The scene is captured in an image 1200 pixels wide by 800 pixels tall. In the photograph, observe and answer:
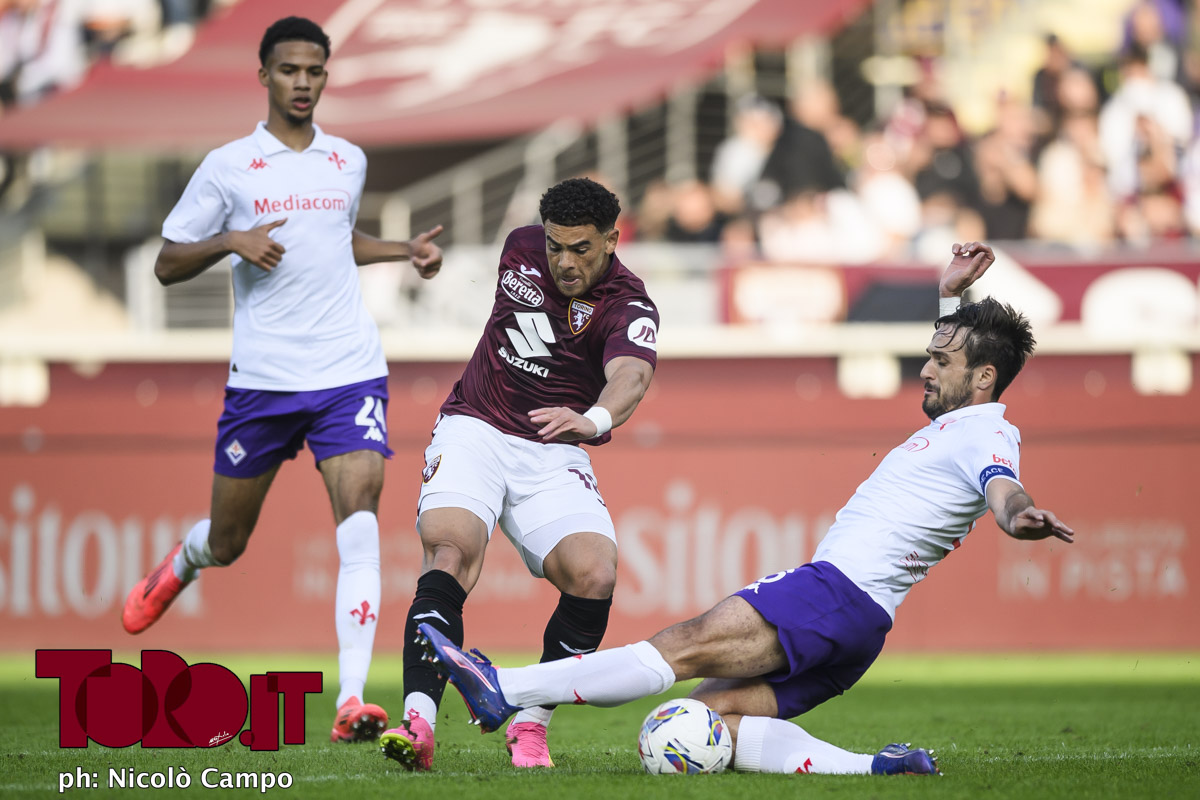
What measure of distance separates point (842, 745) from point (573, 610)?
148cm

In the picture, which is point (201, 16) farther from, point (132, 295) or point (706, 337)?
point (706, 337)

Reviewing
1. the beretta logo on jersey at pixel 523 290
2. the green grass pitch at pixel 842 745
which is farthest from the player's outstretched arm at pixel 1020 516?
the beretta logo on jersey at pixel 523 290

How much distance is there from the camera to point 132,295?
47.3 feet

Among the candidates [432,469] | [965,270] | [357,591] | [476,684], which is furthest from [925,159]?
[476,684]

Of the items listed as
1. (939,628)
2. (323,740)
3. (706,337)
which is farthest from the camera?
(706,337)

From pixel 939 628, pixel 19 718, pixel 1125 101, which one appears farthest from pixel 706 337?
pixel 19 718

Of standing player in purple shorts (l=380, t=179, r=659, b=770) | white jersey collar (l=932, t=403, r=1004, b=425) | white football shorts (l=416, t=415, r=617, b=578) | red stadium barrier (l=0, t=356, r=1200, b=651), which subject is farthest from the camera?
red stadium barrier (l=0, t=356, r=1200, b=651)

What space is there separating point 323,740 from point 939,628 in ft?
21.3

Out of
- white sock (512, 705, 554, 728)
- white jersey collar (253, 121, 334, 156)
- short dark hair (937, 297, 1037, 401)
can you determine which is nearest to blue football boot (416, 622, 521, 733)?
white sock (512, 705, 554, 728)

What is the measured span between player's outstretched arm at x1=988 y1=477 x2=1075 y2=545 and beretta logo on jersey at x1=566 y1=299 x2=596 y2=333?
5.56 ft

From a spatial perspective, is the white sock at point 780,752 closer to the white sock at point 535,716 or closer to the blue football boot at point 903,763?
the blue football boot at point 903,763

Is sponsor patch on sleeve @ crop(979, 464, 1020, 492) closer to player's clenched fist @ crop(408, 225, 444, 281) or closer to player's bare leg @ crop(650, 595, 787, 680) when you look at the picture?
player's bare leg @ crop(650, 595, 787, 680)

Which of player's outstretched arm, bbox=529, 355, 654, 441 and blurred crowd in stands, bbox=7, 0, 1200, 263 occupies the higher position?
blurred crowd in stands, bbox=7, 0, 1200, 263

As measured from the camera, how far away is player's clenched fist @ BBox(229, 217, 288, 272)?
610 centimetres
